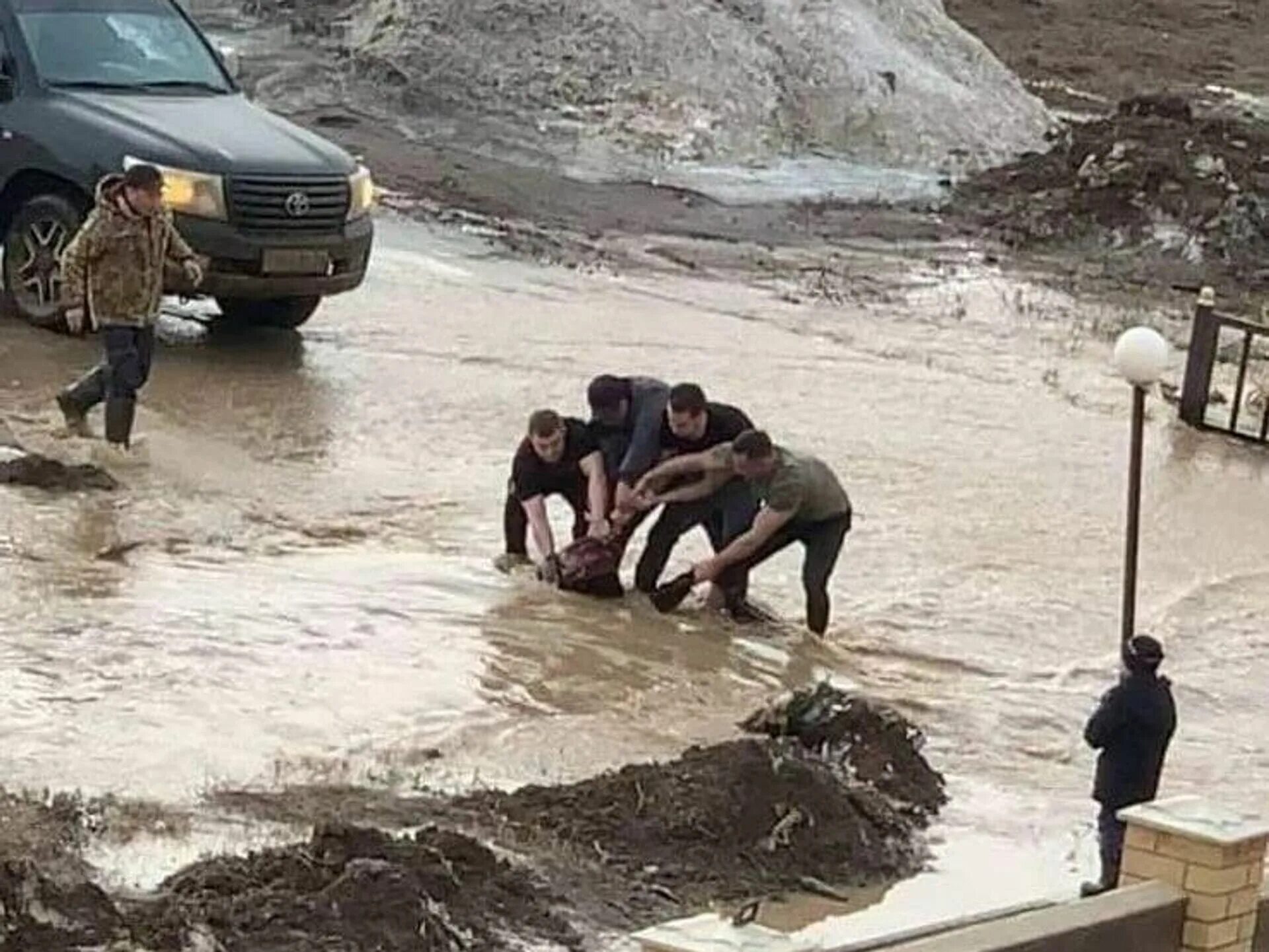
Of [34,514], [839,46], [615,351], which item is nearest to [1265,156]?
[839,46]

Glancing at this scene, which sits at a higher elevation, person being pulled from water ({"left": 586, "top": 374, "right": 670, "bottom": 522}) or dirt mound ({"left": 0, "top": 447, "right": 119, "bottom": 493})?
person being pulled from water ({"left": 586, "top": 374, "right": 670, "bottom": 522})

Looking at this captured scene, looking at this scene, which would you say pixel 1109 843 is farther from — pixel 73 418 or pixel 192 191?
pixel 192 191

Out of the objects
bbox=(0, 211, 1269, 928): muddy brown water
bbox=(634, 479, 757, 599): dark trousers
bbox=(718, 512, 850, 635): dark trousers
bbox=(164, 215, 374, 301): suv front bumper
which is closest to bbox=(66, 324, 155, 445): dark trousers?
bbox=(0, 211, 1269, 928): muddy brown water

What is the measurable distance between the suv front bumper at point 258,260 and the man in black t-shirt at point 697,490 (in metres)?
4.54

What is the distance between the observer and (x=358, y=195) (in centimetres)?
1691

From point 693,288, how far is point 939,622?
9.29 metres

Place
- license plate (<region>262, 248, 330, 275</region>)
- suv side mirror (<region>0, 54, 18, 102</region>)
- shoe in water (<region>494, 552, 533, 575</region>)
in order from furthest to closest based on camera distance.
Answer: suv side mirror (<region>0, 54, 18, 102</region>) → license plate (<region>262, 248, 330, 275</region>) → shoe in water (<region>494, 552, 533, 575</region>)

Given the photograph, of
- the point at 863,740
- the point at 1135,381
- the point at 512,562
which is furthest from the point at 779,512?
the point at 863,740

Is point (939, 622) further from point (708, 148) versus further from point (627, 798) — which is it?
point (708, 148)

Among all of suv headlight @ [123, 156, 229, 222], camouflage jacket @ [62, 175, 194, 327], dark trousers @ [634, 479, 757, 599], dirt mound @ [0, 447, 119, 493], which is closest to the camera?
dark trousers @ [634, 479, 757, 599]

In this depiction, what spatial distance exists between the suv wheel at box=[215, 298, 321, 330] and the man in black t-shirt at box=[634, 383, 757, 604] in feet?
18.7

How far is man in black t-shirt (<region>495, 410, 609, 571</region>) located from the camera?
12258mm

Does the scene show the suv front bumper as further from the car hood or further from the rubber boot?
the rubber boot

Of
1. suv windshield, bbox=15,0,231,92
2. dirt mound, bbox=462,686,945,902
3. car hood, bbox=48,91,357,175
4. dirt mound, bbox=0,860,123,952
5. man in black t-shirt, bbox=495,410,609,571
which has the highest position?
suv windshield, bbox=15,0,231,92
